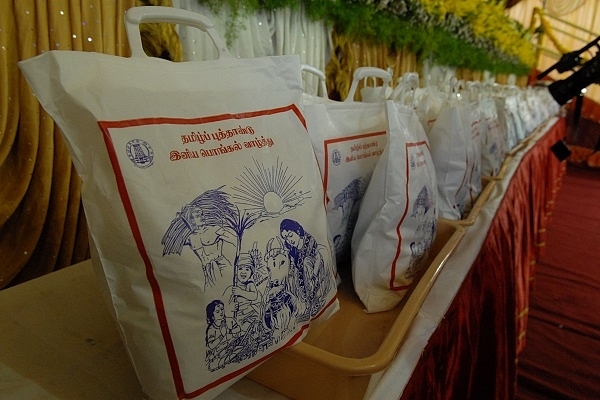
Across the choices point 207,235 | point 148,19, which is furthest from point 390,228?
point 148,19

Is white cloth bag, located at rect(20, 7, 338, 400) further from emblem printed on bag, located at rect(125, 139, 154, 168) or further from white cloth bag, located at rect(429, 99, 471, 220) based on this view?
white cloth bag, located at rect(429, 99, 471, 220)

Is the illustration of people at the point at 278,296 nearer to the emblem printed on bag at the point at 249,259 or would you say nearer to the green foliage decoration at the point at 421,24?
the emblem printed on bag at the point at 249,259

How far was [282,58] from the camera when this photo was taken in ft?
1.62

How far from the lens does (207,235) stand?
1.15ft

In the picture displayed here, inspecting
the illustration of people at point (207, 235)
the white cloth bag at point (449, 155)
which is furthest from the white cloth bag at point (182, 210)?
the white cloth bag at point (449, 155)

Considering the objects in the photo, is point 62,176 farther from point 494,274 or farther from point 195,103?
point 494,274

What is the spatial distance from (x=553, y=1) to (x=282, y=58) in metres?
4.62

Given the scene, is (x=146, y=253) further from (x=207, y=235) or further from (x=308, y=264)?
(x=308, y=264)

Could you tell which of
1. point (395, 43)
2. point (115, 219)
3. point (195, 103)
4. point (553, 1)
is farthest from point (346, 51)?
point (553, 1)

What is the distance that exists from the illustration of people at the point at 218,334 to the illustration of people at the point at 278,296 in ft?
0.13

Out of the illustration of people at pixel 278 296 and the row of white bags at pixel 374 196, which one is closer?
the illustration of people at pixel 278 296

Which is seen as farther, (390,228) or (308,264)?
(390,228)

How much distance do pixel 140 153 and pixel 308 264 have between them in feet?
0.73

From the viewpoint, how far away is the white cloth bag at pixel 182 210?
33 cm
